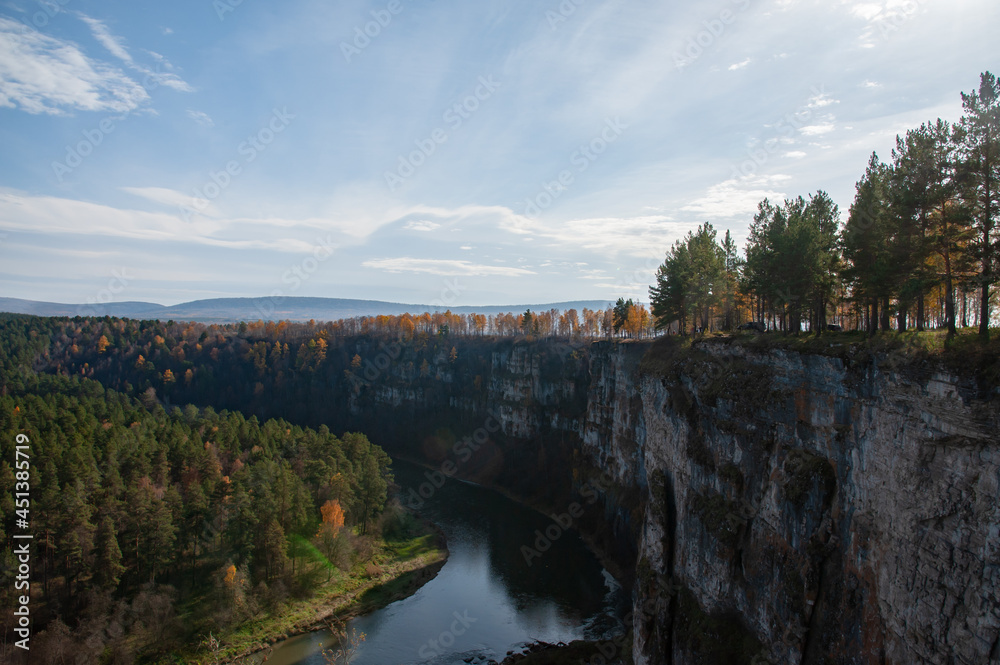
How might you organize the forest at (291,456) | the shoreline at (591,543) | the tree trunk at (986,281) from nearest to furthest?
the tree trunk at (986,281)
the forest at (291,456)
the shoreline at (591,543)

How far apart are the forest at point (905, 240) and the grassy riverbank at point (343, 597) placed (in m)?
38.8

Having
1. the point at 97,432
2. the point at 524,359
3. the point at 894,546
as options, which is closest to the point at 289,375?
the point at 524,359

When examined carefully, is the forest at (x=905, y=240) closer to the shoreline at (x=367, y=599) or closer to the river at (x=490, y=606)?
the river at (x=490, y=606)

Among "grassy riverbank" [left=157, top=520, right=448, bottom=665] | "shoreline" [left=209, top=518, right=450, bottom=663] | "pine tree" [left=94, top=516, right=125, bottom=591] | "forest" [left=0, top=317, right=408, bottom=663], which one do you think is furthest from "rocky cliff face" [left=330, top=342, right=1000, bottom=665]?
"pine tree" [left=94, top=516, right=125, bottom=591]

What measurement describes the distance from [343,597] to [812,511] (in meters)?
37.6

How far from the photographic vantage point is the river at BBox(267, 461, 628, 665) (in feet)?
126

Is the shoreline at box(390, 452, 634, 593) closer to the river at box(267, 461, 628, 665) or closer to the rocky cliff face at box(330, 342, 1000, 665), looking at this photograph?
the river at box(267, 461, 628, 665)

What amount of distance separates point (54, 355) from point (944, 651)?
607ft

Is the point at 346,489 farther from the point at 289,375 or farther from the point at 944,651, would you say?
the point at 289,375

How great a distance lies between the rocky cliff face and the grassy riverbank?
19304mm

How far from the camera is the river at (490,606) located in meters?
38.3

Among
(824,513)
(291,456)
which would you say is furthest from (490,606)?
(291,456)

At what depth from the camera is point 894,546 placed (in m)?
19.5

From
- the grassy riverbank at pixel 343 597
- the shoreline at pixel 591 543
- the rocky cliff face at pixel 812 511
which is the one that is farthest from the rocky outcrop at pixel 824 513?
the grassy riverbank at pixel 343 597
